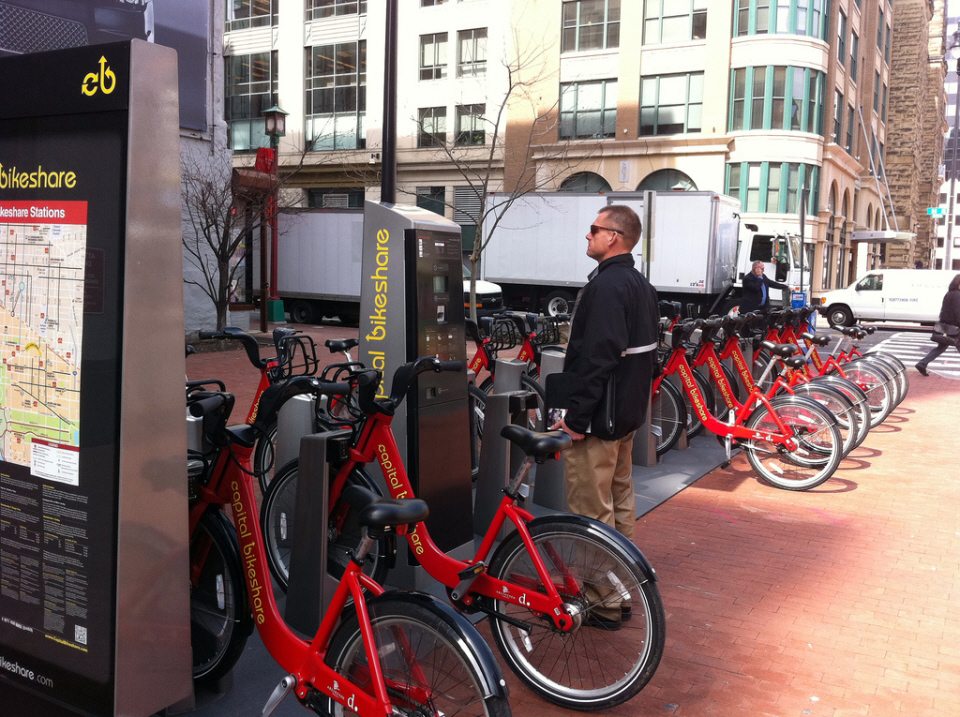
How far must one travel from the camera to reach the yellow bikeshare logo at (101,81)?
263 centimetres

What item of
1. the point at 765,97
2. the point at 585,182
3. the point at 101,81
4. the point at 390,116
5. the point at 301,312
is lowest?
the point at 301,312

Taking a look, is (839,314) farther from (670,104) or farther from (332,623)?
(332,623)

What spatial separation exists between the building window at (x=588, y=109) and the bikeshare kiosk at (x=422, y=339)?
33.4 meters

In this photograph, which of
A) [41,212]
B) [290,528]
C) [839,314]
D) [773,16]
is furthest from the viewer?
[773,16]

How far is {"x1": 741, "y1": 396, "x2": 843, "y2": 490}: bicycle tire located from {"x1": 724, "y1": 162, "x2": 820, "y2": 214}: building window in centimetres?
2922

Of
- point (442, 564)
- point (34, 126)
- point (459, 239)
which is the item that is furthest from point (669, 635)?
point (34, 126)

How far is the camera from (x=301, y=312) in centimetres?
2480

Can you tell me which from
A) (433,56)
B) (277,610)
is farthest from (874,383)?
(433,56)

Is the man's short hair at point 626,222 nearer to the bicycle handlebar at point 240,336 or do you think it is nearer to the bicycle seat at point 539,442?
the bicycle seat at point 539,442

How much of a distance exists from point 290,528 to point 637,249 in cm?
2088

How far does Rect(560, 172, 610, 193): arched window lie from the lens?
37031 mm

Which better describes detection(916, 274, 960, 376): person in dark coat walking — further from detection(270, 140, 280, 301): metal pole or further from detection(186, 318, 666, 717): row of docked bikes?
detection(186, 318, 666, 717): row of docked bikes

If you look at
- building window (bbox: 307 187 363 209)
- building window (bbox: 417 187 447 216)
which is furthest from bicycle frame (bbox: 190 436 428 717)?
building window (bbox: 307 187 363 209)

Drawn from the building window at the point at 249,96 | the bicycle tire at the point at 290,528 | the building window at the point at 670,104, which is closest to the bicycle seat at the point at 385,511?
the bicycle tire at the point at 290,528
